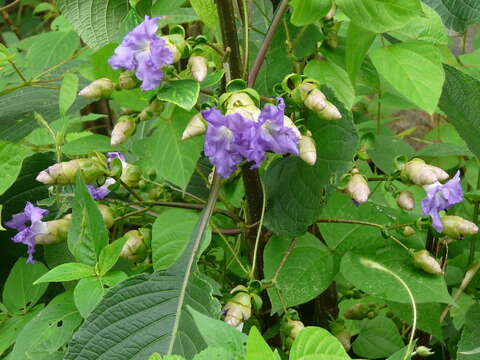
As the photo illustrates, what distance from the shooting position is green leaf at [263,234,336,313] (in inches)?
29.3

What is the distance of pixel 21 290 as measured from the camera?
2.79ft

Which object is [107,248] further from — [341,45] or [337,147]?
[341,45]

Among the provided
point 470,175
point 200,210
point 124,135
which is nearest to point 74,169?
point 124,135

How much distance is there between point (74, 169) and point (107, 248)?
106 millimetres

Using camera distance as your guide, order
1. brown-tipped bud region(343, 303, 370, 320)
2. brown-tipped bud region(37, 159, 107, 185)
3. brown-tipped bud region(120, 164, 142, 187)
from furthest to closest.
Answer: brown-tipped bud region(343, 303, 370, 320) → brown-tipped bud region(120, 164, 142, 187) → brown-tipped bud region(37, 159, 107, 185)

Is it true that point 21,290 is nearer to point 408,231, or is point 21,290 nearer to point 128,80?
point 128,80

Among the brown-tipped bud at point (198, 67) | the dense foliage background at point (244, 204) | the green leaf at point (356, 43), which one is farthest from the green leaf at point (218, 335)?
the green leaf at point (356, 43)

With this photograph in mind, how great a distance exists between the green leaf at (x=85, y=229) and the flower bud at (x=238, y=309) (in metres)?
0.15

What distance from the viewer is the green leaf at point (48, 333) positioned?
0.66 metres

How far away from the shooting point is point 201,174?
84 centimetres

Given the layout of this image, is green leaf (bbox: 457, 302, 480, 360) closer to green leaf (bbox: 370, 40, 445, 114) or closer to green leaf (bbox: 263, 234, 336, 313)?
green leaf (bbox: 263, 234, 336, 313)

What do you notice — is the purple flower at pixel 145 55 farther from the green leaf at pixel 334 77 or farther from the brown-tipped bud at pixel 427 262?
the brown-tipped bud at pixel 427 262

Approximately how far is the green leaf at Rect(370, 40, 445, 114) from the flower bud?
282 millimetres

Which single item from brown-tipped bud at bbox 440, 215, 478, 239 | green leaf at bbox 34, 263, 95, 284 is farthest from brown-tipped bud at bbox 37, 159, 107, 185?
brown-tipped bud at bbox 440, 215, 478, 239
